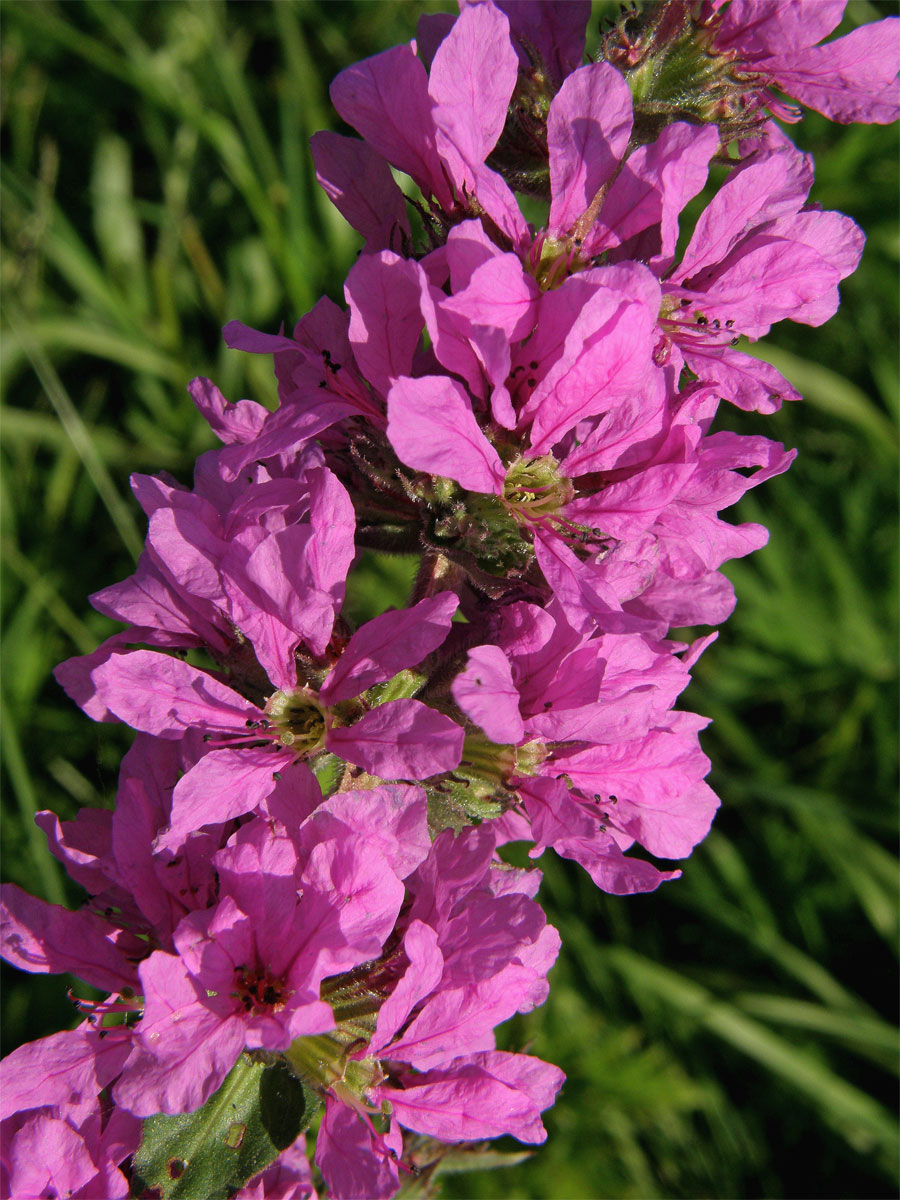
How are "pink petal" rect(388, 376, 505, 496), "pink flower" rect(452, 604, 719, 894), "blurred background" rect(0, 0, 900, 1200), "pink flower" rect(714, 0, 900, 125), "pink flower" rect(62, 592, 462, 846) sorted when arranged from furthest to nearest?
"blurred background" rect(0, 0, 900, 1200)
"pink flower" rect(714, 0, 900, 125)
"pink flower" rect(452, 604, 719, 894)
"pink flower" rect(62, 592, 462, 846)
"pink petal" rect(388, 376, 505, 496)

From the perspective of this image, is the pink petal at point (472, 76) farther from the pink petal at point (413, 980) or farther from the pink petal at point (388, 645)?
the pink petal at point (413, 980)

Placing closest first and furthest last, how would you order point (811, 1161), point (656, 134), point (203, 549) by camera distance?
1. point (203, 549)
2. point (656, 134)
3. point (811, 1161)

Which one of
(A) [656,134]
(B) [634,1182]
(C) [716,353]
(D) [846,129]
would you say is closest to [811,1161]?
(B) [634,1182]

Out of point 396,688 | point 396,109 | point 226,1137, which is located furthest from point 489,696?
point 396,109

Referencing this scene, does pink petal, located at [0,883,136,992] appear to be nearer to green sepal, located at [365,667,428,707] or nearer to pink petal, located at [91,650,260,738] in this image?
pink petal, located at [91,650,260,738]

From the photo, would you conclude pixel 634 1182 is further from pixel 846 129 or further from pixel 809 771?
pixel 846 129

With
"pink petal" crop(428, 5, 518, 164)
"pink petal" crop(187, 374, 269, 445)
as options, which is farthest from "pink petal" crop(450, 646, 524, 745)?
"pink petal" crop(428, 5, 518, 164)
